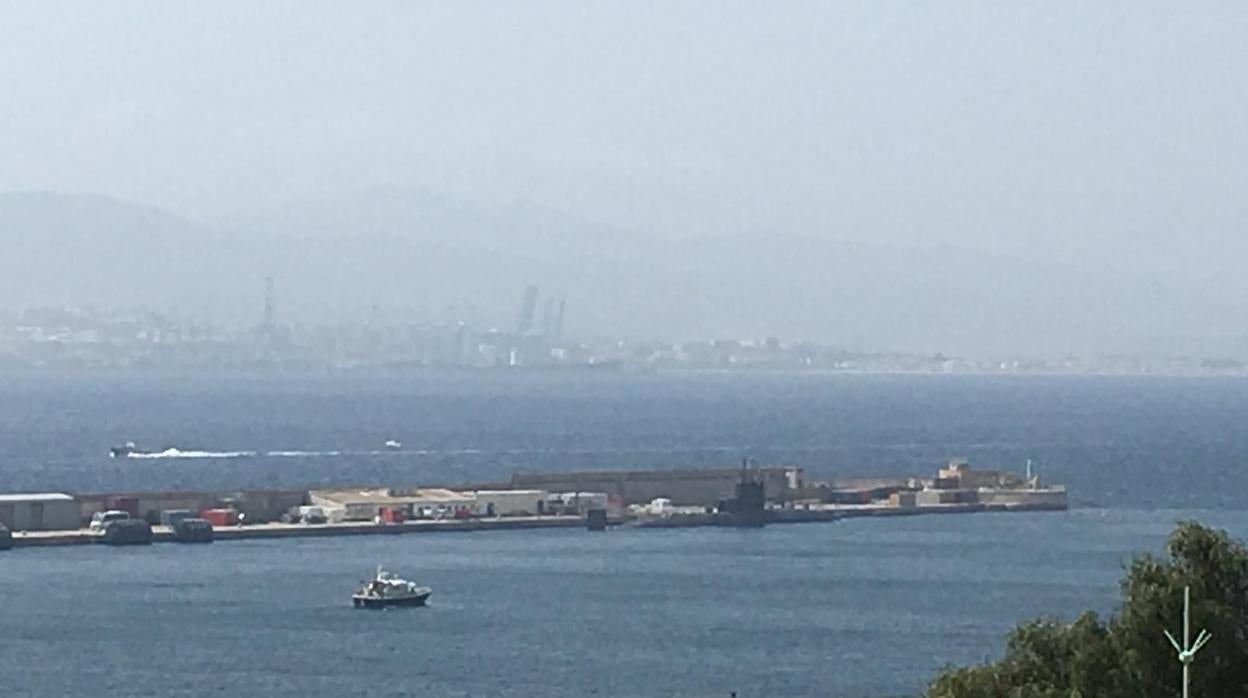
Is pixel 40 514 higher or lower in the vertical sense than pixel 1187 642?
lower

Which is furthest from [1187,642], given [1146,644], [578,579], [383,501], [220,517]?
[383,501]

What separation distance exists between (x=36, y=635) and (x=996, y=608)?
10.8 m

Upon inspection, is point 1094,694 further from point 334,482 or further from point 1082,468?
point 1082,468

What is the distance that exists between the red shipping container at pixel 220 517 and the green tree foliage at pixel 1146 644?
95.8ft

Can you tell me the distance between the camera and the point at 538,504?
42281mm

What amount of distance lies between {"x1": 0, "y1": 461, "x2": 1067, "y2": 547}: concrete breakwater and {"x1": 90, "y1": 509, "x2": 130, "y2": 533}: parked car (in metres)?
0.07

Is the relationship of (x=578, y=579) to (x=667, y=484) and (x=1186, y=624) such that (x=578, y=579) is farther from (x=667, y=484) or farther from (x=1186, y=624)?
(x=1186, y=624)

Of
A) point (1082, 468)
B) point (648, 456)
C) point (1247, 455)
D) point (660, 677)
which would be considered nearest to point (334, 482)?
point (648, 456)

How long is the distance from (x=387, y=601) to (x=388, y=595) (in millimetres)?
138

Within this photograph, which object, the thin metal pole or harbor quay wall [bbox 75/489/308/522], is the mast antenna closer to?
the thin metal pole

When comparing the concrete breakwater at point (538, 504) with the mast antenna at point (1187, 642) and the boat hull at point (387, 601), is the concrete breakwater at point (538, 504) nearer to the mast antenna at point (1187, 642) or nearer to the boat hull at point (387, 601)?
the boat hull at point (387, 601)

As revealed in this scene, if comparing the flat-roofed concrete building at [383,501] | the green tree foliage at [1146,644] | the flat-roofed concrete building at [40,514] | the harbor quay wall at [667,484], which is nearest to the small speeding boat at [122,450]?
the harbor quay wall at [667,484]

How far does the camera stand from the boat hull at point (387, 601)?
2891 cm

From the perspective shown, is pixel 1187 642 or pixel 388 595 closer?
pixel 1187 642
